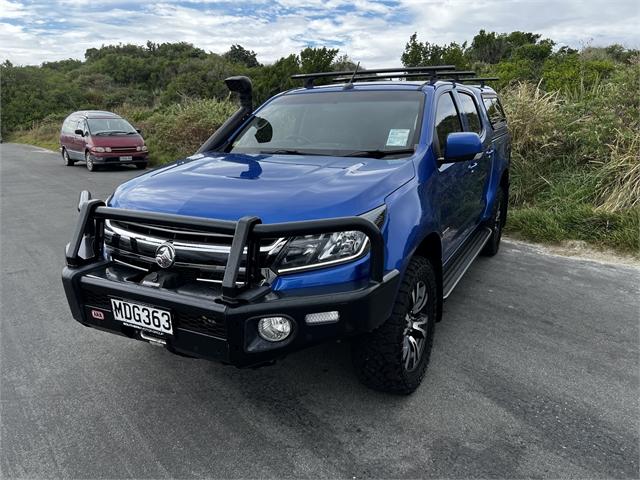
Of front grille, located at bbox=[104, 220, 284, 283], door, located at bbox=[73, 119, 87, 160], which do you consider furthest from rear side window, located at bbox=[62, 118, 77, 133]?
front grille, located at bbox=[104, 220, 284, 283]

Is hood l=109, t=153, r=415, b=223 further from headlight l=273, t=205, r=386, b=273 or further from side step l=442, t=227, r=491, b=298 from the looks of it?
side step l=442, t=227, r=491, b=298

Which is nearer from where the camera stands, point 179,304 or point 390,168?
point 179,304

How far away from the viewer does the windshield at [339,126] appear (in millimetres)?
3291

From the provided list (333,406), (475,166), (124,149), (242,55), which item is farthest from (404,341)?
(242,55)

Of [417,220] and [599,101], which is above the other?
[599,101]

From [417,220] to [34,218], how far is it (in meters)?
6.91

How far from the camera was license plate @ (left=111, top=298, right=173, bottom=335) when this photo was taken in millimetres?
2311

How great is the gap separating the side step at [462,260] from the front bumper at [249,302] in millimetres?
1140

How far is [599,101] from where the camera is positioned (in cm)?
763

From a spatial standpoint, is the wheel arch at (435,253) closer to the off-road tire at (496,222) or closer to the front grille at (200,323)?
the front grille at (200,323)

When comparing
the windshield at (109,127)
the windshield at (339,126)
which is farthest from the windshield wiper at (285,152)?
the windshield at (109,127)

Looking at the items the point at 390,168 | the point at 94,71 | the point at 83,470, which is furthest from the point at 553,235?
the point at 94,71

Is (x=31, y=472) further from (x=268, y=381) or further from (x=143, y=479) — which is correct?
(x=268, y=381)

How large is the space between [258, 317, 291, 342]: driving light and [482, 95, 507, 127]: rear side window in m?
3.92
